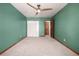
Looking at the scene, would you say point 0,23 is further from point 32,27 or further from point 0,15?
point 32,27

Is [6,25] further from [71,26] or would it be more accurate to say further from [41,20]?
[41,20]

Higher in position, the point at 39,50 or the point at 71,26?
the point at 71,26

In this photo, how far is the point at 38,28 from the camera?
35.0 feet

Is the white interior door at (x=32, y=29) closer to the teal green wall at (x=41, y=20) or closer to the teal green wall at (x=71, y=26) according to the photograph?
the teal green wall at (x=41, y=20)

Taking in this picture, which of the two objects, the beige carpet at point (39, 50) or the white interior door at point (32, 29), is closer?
the beige carpet at point (39, 50)

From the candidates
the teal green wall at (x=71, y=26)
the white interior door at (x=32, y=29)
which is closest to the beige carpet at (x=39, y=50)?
the teal green wall at (x=71, y=26)

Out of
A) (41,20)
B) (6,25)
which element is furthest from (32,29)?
(6,25)

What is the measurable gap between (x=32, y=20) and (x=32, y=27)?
686mm

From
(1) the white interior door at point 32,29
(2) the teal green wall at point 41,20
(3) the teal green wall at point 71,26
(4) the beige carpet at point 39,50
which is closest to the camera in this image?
A: (4) the beige carpet at point 39,50

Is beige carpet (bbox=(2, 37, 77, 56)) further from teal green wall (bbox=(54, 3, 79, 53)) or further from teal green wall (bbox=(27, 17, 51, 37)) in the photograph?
teal green wall (bbox=(27, 17, 51, 37))

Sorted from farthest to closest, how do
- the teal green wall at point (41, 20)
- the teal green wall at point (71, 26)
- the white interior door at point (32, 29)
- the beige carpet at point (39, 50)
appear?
the white interior door at point (32, 29)
the teal green wall at point (41, 20)
the teal green wall at point (71, 26)
the beige carpet at point (39, 50)

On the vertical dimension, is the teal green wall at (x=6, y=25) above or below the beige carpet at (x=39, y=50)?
→ above

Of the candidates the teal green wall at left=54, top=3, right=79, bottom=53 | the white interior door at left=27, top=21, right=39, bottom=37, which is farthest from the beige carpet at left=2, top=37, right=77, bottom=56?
the white interior door at left=27, top=21, right=39, bottom=37

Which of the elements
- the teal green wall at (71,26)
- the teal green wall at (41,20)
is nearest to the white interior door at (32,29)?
the teal green wall at (41,20)
